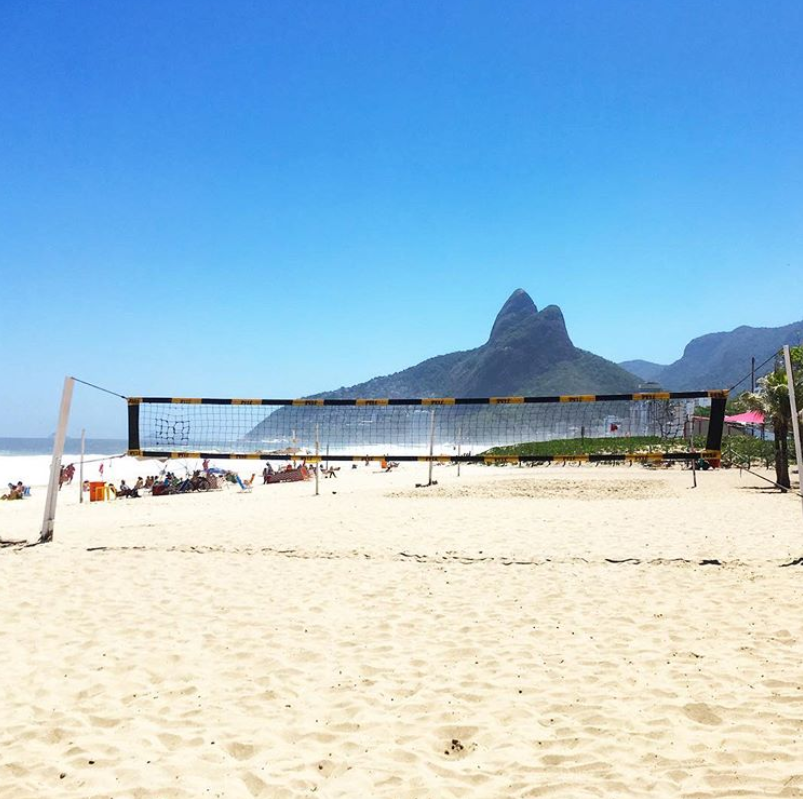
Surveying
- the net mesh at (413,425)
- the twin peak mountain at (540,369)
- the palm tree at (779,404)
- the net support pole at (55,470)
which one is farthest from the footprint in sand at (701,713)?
the twin peak mountain at (540,369)

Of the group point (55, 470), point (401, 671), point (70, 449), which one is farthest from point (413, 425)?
point (401, 671)

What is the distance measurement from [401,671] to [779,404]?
16.1 metres

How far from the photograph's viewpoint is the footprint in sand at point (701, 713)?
319 centimetres

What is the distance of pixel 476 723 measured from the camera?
10.5ft

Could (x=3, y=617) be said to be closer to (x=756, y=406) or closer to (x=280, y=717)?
(x=280, y=717)

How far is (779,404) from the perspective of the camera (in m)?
16.4

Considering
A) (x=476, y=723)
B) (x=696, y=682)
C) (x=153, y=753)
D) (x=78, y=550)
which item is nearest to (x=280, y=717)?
(x=153, y=753)

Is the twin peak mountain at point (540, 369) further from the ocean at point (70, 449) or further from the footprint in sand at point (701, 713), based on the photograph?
the footprint in sand at point (701, 713)

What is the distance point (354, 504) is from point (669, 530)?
724cm

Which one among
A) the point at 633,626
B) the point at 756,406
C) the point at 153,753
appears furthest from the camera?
the point at 756,406

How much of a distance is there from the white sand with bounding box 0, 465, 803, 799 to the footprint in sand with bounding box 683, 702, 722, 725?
0.01m

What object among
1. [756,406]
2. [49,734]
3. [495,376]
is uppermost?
[495,376]

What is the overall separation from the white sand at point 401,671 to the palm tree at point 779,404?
10.0 metres

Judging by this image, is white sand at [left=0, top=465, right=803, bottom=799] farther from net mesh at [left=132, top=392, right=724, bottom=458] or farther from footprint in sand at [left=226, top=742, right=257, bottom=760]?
net mesh at [left=132, top=392, right=724, bottom=458]
